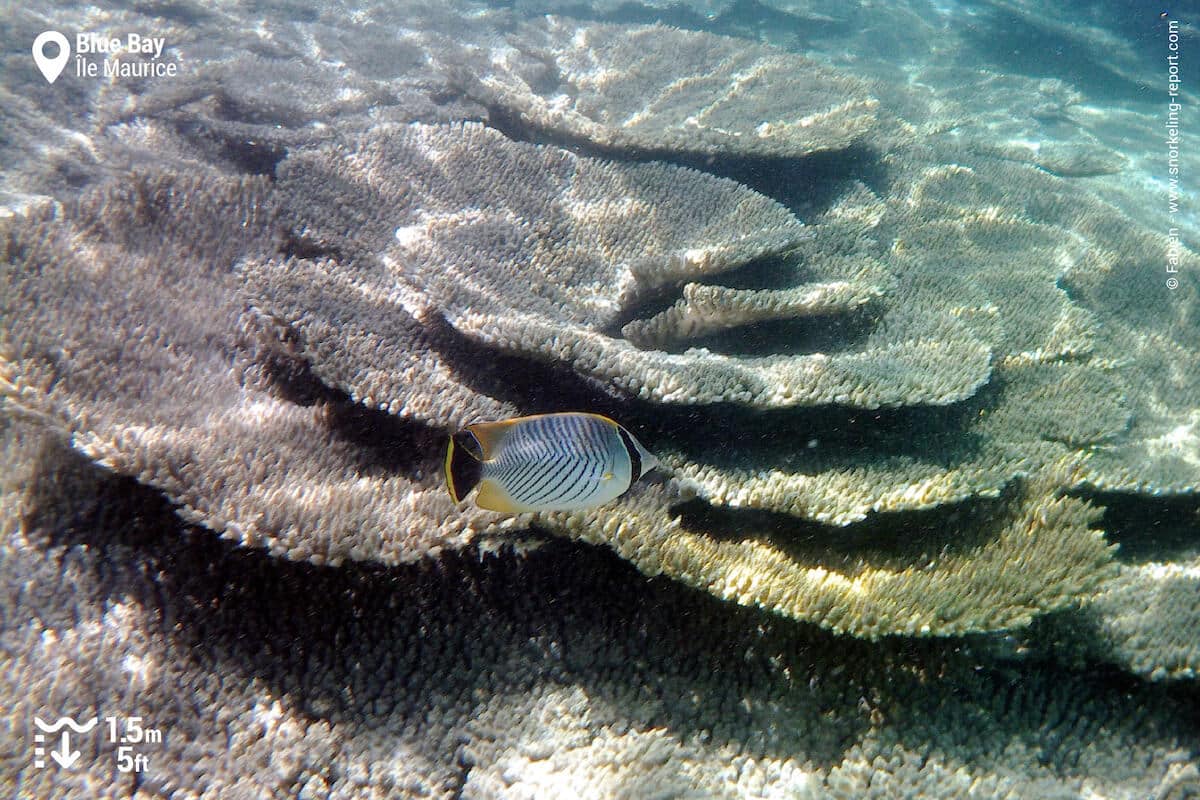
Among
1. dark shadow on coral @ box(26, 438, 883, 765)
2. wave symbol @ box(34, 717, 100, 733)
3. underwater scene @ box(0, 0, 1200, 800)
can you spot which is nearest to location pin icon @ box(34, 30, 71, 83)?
underwater scene @ box(0, 0, 1200, 800)

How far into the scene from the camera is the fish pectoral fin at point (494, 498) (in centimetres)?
180

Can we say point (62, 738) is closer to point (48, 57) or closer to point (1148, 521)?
point (1148, 521)

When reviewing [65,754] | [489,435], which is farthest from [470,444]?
[65,754]

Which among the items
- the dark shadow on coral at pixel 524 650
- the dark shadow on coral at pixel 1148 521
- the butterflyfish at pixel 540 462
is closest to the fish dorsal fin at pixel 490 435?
the butterflyfish at pixel 540 462

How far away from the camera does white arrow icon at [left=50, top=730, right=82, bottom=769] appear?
2141 millimetres

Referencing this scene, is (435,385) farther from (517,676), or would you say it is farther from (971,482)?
(971,482)

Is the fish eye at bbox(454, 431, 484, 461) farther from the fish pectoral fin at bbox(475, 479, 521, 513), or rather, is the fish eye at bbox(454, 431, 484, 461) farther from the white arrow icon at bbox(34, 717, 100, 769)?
the white arrow icon at bbox(34, 717, 100, 769)

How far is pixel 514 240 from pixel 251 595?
2.90m

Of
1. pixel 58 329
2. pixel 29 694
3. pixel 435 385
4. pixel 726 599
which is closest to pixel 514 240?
pixel 435 385

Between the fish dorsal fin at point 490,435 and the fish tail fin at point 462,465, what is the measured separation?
0.02 meters

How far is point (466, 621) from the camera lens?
2.59m

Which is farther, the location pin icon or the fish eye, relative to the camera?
the location pin icon

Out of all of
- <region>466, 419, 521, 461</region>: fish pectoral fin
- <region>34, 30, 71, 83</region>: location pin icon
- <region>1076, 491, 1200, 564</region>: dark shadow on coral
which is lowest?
<region>1076, 491, 1200, 564</region>: dark shadow on coral

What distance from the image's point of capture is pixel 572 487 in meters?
1.84
